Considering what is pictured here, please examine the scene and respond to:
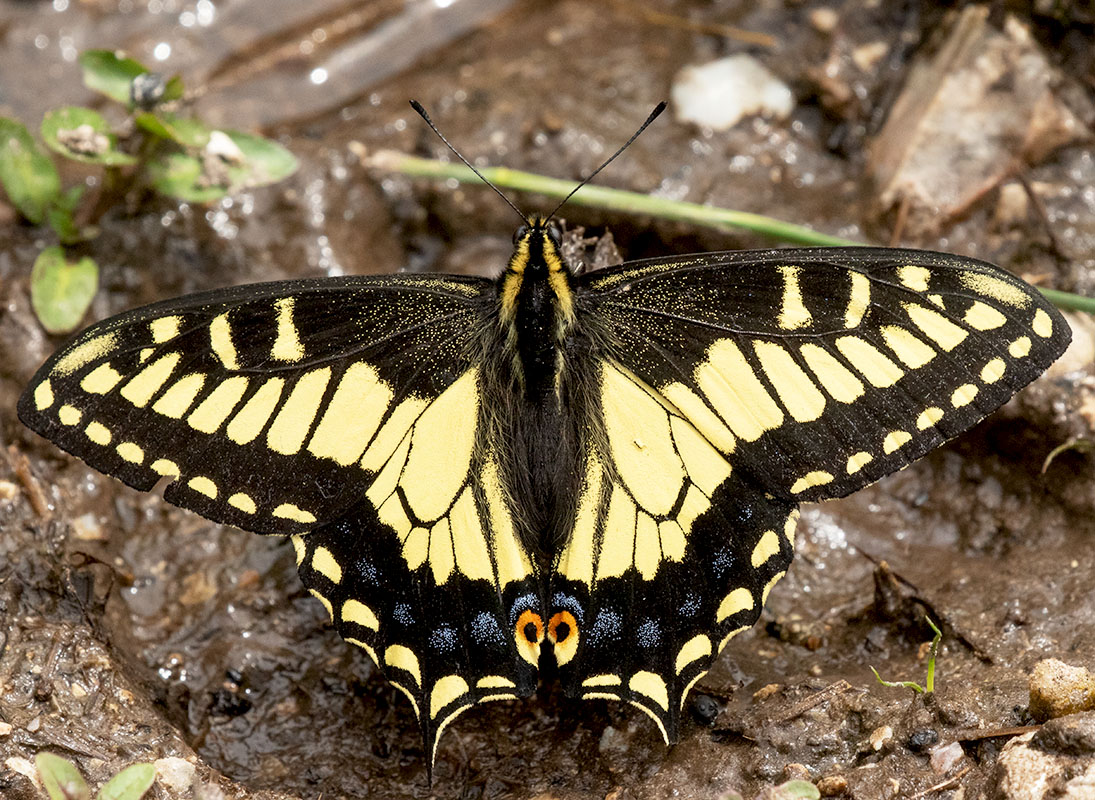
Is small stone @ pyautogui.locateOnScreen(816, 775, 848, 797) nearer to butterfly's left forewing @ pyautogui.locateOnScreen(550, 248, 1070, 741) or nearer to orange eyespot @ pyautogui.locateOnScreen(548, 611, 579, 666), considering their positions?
butterfly's left forewing @ pyautogui.locateOnScreen(550, 248, 1070, 741)

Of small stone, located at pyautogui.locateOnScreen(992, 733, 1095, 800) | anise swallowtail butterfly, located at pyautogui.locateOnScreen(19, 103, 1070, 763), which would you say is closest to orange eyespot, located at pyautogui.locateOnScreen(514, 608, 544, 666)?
anise swallowtail butterfly, located at pyautogui.locateOnScreen(19, 103, 1070, 763)

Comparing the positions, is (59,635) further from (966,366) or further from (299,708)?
(966,366)

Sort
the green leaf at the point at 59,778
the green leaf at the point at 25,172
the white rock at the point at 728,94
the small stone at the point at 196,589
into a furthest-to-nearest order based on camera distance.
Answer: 1. the white rock at the point at 728,94
2. the green leaf at the point at 25,172
3. the small stone at the point at 196,589
4. the green leaf at the point at 59,778

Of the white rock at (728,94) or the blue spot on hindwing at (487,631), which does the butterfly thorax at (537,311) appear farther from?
the white rock at (728,94)

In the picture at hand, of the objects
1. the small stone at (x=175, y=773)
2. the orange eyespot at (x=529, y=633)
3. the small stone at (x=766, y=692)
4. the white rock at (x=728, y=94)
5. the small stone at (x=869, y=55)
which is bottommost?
the small stone at (x=175, y=773)

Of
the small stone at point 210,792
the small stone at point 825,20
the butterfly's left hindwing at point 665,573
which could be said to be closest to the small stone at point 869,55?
the small stone at point 825,20

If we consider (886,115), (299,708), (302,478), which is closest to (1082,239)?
(886,115)
